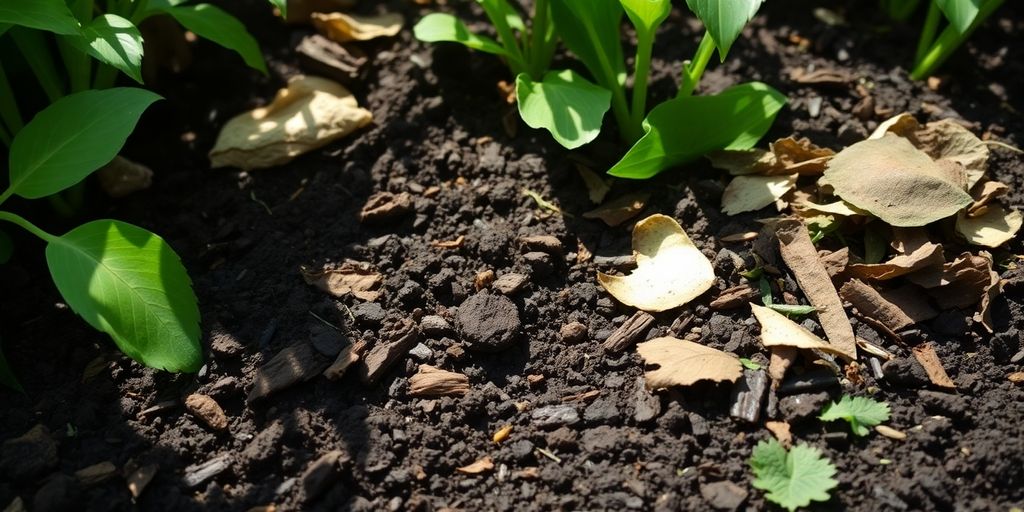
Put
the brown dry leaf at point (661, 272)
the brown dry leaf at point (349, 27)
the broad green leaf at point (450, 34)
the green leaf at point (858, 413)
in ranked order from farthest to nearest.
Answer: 1. the brown dry leaf at point (349, 27)
2. the broad green leaf at point (450, 34)
3. the brown dry leaf at point (661, 272)
4. the green leaf at point (858, 413)

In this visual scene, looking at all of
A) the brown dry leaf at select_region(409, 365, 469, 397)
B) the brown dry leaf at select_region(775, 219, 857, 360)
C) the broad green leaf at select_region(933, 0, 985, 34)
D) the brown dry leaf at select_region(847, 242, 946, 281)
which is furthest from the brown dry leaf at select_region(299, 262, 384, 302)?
the broad green leaf at select_region(933, 0, 985, 34)

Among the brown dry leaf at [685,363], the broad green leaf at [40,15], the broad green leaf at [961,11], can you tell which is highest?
the broad green leaf at [40,15]

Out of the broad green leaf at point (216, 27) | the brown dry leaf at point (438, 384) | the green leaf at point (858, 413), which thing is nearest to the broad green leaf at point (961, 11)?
the green leaf at point (858, 413)

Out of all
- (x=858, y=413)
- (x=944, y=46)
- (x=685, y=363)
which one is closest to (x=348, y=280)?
(x=685, y=363)

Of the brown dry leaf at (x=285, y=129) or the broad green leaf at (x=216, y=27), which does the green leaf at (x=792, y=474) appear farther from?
the broad green leaf at (x=216, y=27)

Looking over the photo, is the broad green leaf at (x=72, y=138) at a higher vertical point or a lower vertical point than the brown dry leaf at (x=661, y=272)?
higher

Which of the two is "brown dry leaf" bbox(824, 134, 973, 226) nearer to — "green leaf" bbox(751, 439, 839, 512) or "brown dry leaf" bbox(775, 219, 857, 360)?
"brown dry leaf" bbox(775, 219, 857, 360)

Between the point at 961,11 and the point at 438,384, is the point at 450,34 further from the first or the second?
the point at 961,11
